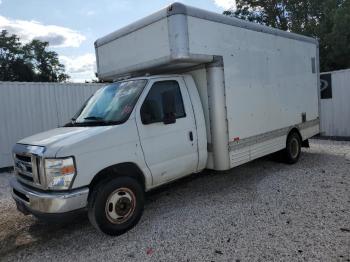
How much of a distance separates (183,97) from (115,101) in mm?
1169

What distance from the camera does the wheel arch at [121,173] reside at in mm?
4293

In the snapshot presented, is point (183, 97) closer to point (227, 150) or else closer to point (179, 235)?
point (227, 150)

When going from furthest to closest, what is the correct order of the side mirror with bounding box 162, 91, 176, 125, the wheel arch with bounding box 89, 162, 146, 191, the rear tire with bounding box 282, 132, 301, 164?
the rear tire with bounding box 282, 132, 301, 164 < the side mirror with bounding box 162, 91, 176, 125 < the wheel arch with bounding box 89, 162, 146, 191

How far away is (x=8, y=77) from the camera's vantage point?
4350cm

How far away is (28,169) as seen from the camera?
4250mm

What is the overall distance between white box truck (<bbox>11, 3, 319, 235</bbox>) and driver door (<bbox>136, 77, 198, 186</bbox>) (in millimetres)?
17

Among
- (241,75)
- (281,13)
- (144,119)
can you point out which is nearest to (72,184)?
(144,119)

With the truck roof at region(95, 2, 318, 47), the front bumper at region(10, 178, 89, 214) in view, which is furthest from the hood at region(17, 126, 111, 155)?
the truck roof at region(95, 2, 318, 47)

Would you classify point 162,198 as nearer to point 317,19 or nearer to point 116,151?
point 116,151

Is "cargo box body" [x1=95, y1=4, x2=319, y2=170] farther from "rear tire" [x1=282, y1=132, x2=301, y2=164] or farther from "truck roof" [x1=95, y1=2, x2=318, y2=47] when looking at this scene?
"rear tire" [x1=282, y1=132, x2=301, y2=164]

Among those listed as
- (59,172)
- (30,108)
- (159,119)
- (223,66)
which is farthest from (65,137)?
(30,108)

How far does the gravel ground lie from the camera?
3.78 meters

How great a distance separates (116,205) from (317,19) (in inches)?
1020

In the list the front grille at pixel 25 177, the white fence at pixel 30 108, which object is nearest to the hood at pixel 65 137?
the front grille at pixel 25 177
